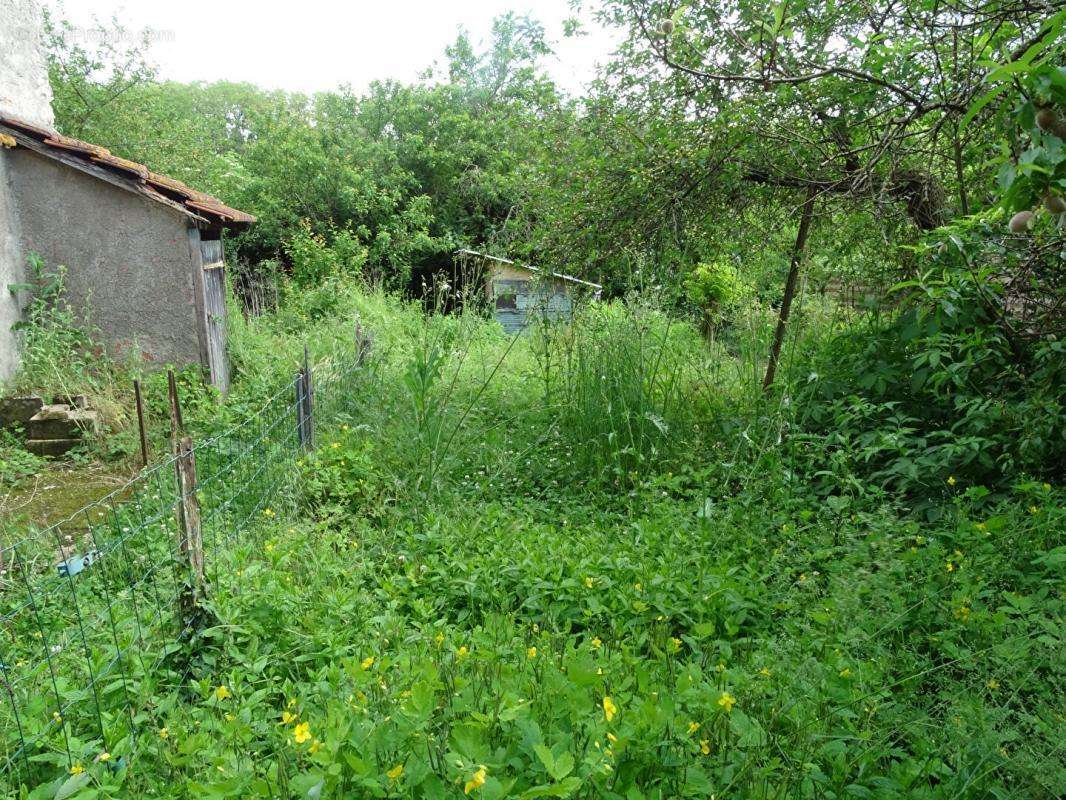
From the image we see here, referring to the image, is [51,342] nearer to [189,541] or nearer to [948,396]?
[189,541]

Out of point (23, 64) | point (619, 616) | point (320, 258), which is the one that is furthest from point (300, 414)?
point (320, 258)

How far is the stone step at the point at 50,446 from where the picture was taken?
6844mm

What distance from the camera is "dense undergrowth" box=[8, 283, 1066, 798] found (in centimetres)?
187

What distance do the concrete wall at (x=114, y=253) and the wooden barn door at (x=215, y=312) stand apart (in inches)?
12.0

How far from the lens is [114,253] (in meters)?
8.02

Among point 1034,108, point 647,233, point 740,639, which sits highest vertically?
point 1034,108

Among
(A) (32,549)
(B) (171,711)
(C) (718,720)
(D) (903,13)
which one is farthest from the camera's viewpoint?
(D) (903,13)

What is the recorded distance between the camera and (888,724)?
2156 mm

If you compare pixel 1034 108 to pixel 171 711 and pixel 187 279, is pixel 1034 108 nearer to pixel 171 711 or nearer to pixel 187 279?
pixel 171 711

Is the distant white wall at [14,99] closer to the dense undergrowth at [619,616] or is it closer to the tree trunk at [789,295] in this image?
the dense undergrowth at [619,616]

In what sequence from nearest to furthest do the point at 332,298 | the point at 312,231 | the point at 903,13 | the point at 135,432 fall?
the point at 903,13, the point at 135,432, the point at 332,298, the point at 312,231

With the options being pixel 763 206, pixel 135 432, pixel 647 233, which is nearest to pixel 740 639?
pixel 647 233

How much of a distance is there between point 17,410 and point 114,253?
2011mm

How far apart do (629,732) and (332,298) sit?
1210 centimetres
